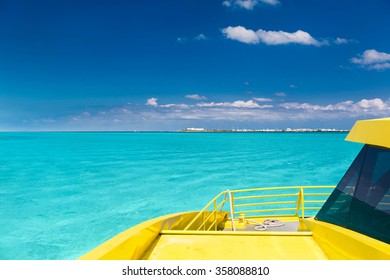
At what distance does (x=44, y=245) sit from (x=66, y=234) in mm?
1635

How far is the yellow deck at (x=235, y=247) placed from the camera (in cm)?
270

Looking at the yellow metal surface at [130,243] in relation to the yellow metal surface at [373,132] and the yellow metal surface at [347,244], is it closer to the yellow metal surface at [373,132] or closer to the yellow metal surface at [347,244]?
the yellow metal surface at [347,244]

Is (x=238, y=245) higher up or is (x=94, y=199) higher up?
(x=238, y=245)

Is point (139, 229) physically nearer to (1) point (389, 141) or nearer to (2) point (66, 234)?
(1) point (389, 141)

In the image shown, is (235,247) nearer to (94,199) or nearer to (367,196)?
(367,196)

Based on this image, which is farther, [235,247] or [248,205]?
[248,205]

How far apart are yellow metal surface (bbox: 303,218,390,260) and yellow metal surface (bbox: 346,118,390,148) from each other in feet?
2.27

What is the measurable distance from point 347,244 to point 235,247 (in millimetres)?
1039

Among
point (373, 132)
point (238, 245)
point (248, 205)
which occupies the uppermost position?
point (373, 132)

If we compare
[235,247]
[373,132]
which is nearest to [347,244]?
[373,132]

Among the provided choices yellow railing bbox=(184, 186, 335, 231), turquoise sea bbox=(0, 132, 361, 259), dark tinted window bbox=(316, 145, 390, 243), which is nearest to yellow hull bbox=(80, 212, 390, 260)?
dark tinted window bbox=(316, 145, 390, 243)

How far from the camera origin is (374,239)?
84.1 inches

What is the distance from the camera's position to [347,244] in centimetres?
226

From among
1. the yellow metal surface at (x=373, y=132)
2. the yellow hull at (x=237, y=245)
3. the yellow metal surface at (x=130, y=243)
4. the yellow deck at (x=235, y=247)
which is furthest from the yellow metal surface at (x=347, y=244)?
the yellow metal surface at (x=130, y=243)
